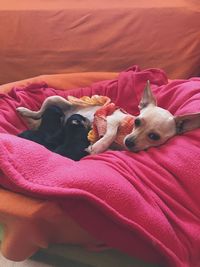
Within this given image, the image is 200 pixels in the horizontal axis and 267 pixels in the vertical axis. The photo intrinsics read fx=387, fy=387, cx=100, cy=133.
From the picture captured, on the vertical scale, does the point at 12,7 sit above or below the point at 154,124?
above

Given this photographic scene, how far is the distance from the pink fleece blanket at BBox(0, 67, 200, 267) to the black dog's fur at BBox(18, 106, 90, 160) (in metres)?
0.22

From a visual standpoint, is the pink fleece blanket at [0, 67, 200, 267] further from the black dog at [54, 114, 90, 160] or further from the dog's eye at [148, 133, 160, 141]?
the black dog at [54, 114, 90, 160]

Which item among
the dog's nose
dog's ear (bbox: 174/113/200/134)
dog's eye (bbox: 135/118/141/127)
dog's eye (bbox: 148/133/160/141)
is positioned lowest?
the dog's nose

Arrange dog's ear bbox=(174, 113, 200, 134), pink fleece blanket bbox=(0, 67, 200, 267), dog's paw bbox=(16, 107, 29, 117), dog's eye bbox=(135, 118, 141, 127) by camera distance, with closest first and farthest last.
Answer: pink fleece blanket bbox=(0, 67, 200, 267)
dog's ear bbox=(174, 113, 200, 134)
dog's eye bbox=(135, 118, 141, 127)
dog's paw bbox=(16, 107, 29, 117)

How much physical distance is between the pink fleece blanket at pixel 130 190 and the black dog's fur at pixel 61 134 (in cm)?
22

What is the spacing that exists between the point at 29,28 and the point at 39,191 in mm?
1239

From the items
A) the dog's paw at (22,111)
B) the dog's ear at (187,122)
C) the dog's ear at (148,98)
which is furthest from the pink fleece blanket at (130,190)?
the dog's paw at (22,111)

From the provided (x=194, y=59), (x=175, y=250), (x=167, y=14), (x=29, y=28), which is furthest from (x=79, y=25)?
(x=175, y=250)

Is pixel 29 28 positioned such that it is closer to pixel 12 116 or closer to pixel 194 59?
pixel 12 116

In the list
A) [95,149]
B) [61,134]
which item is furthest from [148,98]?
[61,134]

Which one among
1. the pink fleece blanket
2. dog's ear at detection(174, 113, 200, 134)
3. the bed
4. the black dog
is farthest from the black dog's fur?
dog's ear at detection(174, 113, 200, 134)

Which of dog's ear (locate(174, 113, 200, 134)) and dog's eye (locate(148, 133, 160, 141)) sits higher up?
dog's ear (locate(174, 113, 200, 134))

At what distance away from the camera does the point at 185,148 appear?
1.31 metres

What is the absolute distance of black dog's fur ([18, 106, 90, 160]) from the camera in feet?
5.09
